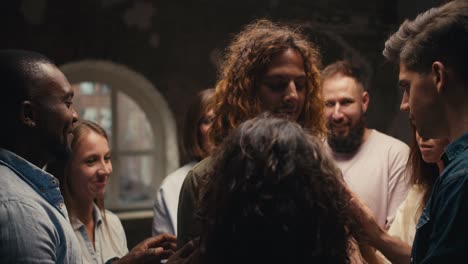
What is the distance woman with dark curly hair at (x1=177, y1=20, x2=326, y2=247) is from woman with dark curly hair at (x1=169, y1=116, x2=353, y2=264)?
2.06ft

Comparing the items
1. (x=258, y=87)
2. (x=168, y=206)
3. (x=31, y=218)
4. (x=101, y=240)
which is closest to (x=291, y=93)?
(x=258, y=87)

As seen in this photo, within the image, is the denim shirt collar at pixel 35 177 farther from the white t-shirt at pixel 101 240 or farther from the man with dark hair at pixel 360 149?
the man with dark hair at pixel 360 149

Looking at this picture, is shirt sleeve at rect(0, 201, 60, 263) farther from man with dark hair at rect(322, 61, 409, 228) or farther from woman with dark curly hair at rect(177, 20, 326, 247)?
man with dark hair at rect(322, 61, 409, 228)

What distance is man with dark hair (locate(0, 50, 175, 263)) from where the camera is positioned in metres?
1.54

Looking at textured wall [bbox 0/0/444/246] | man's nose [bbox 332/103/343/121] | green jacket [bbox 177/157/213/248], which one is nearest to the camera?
green jacket [bbox 177/157/213/248]

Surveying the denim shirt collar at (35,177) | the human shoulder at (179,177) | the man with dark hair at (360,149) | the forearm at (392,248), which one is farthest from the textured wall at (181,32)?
the denim shirt collar at (35,177)

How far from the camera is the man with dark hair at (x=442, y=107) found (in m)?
1.43

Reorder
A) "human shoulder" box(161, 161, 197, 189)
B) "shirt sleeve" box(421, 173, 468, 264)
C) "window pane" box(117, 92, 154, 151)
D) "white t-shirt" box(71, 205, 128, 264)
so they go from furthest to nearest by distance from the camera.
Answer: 1. "window pane" box(117, 92, 154, 151)
2. "human shoulder" box(161, 161, 197, 189)
3. "white t-shirt" box(71, 205, 128, 264)
4. "shirt sleeve" box(421, 173, 468, 264)

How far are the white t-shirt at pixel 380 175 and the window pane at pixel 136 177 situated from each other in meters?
2.93

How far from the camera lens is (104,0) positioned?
5.14m

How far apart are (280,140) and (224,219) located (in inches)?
8.2

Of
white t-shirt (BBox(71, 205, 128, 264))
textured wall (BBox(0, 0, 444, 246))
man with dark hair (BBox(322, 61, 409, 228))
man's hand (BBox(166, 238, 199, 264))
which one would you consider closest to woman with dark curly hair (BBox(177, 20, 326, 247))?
man's hand (BBox(166, 238, 199, 264))

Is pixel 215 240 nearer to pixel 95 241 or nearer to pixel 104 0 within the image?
pixel 95 241

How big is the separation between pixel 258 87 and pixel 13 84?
78cm
